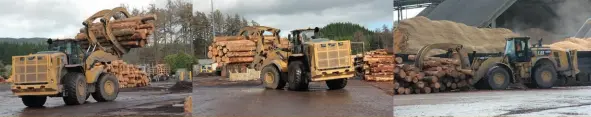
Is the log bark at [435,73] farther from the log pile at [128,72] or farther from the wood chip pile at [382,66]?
the log pile at [128,72]

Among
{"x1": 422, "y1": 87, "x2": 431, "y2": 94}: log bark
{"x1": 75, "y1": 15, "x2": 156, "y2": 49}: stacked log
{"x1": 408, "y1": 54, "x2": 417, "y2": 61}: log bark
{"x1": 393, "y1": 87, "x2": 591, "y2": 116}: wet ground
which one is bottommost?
{"x1": 393, "y1": 87, "x2": 591, "y2": 116}: wet ground

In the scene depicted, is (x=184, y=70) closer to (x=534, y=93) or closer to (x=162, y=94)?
(x=162, y=94)

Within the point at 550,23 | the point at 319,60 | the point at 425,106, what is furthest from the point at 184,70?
the point at 550,23

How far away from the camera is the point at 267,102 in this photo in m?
4.05

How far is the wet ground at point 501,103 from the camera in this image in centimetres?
631

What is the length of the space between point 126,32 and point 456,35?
5274 millimetres

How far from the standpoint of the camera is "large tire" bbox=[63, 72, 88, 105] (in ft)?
20.4

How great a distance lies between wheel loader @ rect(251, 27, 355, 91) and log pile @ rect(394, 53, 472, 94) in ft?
6.83

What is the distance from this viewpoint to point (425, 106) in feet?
22.2

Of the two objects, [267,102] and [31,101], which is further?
[31,101]

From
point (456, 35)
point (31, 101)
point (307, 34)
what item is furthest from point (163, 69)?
point (456, 35)

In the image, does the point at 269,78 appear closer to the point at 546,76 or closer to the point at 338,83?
the point at 338,83

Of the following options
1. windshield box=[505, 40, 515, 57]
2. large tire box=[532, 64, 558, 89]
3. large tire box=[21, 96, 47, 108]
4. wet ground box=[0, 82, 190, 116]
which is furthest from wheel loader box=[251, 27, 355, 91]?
large tire box=[532, 64, 558, 89]

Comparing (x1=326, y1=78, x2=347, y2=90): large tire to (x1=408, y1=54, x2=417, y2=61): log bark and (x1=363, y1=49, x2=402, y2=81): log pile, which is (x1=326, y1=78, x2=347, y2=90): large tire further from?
(x1=408, y1=54, x2=417, y2=61): log bark
